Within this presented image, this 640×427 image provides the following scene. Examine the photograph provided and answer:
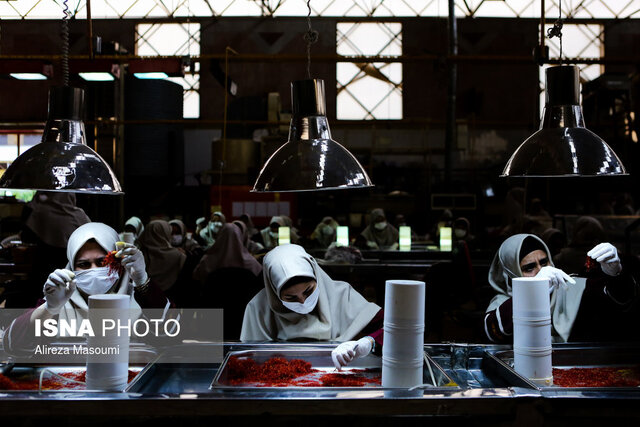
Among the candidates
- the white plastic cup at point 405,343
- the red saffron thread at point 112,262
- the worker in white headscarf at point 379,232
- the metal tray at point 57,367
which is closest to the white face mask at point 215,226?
the worker in white headscarf at point 379,232

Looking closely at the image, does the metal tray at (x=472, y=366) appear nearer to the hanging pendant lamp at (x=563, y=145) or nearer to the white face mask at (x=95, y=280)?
the hanging pendant lamp at (x=563, y=145)

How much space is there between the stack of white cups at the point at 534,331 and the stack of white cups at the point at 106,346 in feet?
4.29

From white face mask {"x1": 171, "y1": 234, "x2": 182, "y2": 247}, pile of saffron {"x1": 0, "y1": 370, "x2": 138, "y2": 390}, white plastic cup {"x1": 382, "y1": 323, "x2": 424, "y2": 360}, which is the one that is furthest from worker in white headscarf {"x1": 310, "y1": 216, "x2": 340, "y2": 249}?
white plastic cup {"x1": 382, "y1": 323, "x2": 424, "y2": 360}

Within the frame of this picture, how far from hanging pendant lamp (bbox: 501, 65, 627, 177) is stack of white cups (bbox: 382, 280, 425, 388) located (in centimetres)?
76

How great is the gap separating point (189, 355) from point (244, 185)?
36.1ft

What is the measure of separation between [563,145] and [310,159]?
3.27 ft

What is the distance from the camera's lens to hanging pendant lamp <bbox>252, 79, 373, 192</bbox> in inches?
81.9

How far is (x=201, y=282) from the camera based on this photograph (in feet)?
18.6

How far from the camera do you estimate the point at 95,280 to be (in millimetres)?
2814

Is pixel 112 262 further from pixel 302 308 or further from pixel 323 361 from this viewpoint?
pixel 323 361

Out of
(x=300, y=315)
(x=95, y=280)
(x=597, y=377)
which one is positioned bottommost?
(x=597, y=377)

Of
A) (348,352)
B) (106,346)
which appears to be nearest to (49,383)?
(106,346)

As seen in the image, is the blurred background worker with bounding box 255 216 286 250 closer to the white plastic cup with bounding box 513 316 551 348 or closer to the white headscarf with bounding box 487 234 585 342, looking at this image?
the white headscarf with bounding box 487 234 585 342
